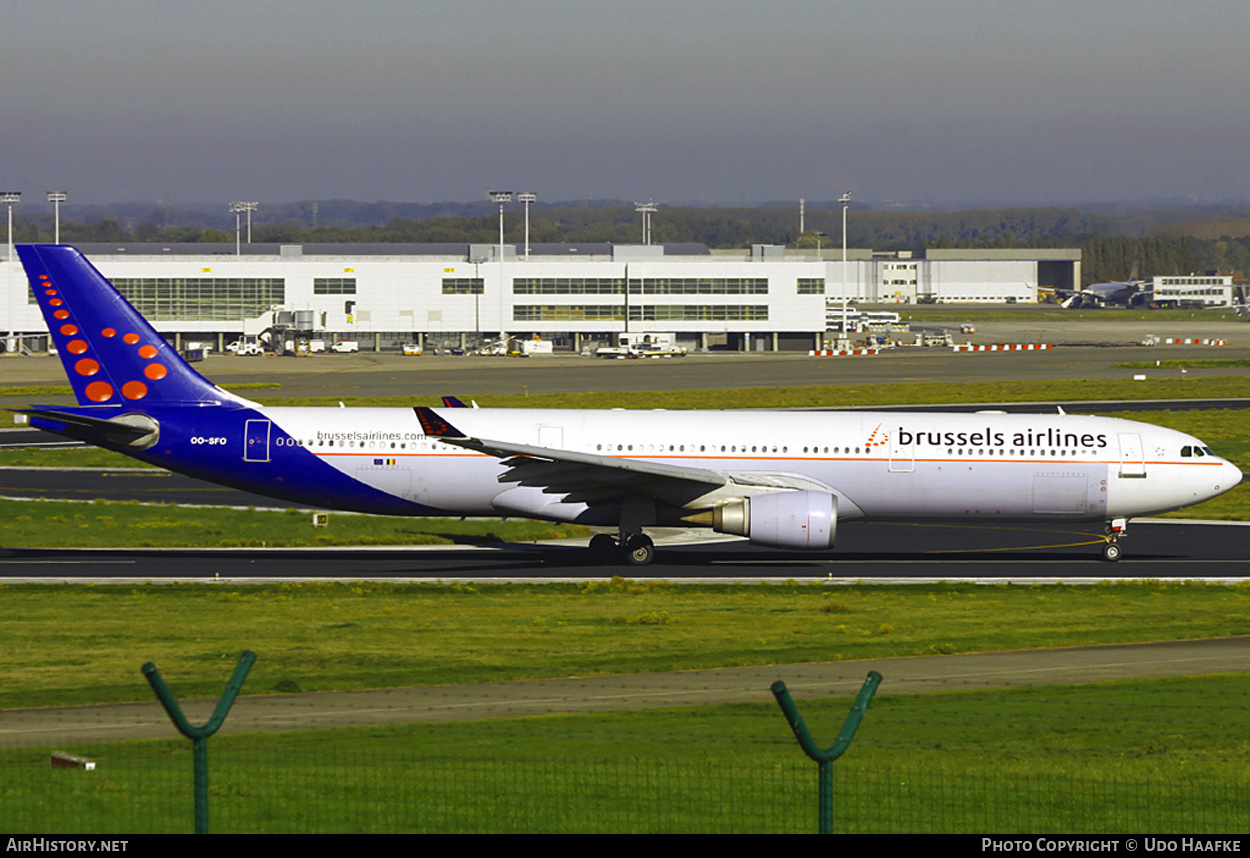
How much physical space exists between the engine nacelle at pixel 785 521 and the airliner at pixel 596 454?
1046 mm

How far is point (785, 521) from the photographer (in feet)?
115

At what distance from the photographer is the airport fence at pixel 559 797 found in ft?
46.2

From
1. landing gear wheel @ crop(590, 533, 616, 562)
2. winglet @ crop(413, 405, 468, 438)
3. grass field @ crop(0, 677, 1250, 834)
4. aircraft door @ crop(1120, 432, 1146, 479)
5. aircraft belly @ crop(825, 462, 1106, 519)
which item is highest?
winglet @ crop(413, 405, 468, 438)

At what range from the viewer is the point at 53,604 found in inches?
1189

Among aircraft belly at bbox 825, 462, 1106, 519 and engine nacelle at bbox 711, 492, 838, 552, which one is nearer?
engine nacelle at bbox 711, 492, 838, 552

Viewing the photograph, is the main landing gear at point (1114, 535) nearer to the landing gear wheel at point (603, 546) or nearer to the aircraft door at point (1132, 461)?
the aircraft door at point (1132, 461)

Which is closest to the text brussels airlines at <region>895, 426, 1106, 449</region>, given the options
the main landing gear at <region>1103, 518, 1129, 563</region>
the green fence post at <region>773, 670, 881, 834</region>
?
the main landing gear at <region>1103, 518, 1129, 563</region>

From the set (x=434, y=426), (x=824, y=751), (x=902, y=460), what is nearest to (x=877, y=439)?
(x=902, y=460)

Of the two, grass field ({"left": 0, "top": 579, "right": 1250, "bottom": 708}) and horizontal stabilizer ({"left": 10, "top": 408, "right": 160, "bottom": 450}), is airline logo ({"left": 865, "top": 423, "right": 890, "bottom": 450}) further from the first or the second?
horizontal stabilizer ({"left": 10, "top": 408, "right": 160, "bottom": 450})

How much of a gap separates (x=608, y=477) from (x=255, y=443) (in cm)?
933

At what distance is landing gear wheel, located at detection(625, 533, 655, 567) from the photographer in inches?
1470

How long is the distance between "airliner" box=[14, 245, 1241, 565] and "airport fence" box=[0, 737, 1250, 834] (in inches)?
783

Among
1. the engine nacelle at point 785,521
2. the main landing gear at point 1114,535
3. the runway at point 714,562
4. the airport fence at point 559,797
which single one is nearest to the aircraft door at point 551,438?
the runway at point 714,562
